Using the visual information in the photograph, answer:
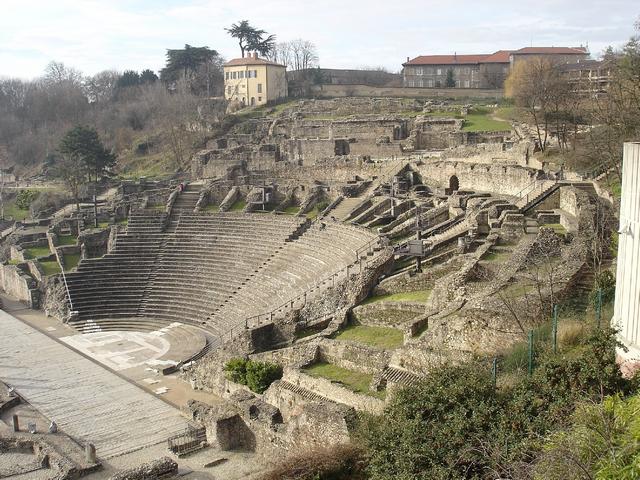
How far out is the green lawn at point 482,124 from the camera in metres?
49.0

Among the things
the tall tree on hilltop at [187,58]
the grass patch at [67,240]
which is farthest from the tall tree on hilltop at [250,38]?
the grass patch at [67,240]

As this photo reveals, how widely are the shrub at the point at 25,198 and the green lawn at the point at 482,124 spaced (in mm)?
36327

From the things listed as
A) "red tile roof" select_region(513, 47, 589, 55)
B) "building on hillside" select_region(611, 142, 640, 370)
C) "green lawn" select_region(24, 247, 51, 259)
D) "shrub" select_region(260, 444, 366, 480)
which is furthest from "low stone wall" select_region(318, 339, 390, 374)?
"red tile roof" select_region(513, 47, 589, 55)

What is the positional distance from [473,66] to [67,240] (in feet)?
176

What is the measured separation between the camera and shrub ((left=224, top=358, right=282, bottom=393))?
69.1 feet

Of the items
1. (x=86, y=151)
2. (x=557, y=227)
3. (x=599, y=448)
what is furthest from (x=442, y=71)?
(x=599, y=448)

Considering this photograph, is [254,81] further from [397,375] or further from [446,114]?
[397,375]

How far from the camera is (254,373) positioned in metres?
21.2

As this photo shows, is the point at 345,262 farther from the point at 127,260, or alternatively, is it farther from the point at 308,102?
the point at 308,102

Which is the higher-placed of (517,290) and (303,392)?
(517,290)

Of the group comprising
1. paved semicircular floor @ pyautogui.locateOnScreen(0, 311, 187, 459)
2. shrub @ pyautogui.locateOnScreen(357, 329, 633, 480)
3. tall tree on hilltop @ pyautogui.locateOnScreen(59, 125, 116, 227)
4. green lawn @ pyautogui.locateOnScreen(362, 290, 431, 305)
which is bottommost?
paved semicircular floor @ pyautogui.locateOnScreen(0, 311, 187, 459)

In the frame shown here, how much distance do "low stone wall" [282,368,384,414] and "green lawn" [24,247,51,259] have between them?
2561 centimetres

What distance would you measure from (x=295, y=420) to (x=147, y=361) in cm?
1313

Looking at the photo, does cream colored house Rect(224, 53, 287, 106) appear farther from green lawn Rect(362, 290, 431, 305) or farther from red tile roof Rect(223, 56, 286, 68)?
green lawn Rect(362, 290, 431, 305)
